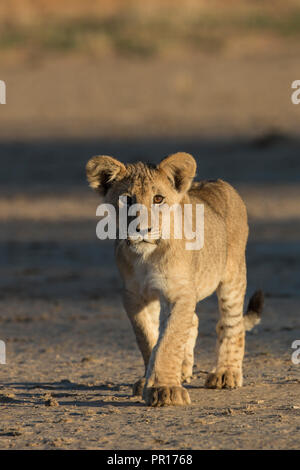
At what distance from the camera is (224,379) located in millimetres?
6848

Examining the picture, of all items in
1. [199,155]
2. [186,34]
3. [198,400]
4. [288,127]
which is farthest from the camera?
[186,34]

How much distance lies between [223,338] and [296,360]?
0.77 m

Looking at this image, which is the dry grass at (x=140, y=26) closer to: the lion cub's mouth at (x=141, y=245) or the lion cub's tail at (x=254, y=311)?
the lion cub's tail at (x=254, y=311)

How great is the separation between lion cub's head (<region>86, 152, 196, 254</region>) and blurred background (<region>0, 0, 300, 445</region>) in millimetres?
1326

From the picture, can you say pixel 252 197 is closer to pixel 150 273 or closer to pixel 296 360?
pixel 296 360

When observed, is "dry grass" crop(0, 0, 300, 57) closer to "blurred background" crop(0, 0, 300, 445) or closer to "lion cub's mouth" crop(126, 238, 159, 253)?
"blurred background" crop(0, 0, 300, 445)

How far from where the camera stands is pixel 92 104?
2511 cm

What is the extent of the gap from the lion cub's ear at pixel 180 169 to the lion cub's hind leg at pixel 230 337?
1.06 metres

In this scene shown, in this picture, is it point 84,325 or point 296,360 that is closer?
point 296,360

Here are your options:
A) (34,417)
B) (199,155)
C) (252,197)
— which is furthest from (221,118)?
(34,417)

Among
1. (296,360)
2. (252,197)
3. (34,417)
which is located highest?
(252,197)

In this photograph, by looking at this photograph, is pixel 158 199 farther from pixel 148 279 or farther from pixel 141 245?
pixel 148 279

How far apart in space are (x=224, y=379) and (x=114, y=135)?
15.7 m

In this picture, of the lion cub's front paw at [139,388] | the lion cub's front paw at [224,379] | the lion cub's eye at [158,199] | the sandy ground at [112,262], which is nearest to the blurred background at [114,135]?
the sandy ground at [112,262]
